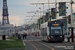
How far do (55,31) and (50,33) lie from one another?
32.3 inches

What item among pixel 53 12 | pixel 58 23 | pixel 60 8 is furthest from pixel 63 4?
pixel 53 12

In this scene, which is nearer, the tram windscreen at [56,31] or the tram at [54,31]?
the tram at [54,31]

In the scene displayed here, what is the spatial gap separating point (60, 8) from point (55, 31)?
415cm

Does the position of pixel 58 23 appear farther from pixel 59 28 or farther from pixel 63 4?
pixel 63 4

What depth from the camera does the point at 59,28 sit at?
3666cm

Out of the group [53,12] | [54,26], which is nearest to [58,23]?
[54,26]

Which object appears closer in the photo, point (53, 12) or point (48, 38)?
point (48, 38)

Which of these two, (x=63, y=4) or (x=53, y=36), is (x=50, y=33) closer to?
(x=53, y=36)

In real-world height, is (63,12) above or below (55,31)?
above

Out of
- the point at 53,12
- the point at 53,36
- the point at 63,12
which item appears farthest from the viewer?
the point at 53,12

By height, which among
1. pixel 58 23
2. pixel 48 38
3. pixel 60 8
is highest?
pixel 60 8

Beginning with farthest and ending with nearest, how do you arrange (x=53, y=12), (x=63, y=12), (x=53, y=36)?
(x=53, y=12) → (x=63, y=12) → (x=53, y=36)

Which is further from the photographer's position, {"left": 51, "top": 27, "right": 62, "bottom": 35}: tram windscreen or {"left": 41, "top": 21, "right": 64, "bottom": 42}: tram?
{"left": 51, "top": 27, "right": 62, "bottom": 35}: tram windscreen

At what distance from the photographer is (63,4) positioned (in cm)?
3809
